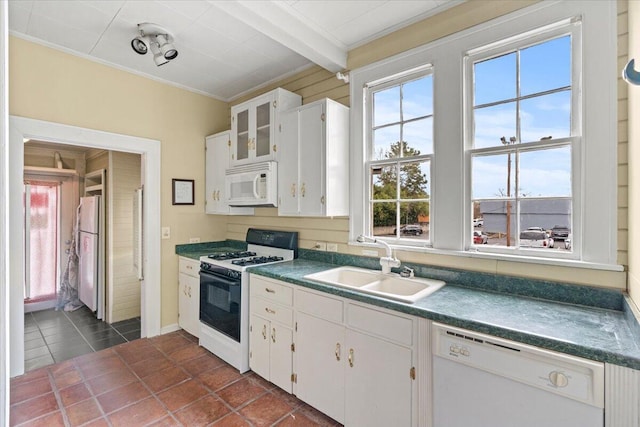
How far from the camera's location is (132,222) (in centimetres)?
405

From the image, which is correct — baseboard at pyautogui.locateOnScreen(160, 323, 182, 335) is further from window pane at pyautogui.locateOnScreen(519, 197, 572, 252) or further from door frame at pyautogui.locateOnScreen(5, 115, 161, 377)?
window pane at pyautogui.locateOnScreen(519, 197, 572, 252)

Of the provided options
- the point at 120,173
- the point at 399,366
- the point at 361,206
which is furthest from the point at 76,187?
the point at 399,366

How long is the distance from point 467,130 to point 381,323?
1444mm

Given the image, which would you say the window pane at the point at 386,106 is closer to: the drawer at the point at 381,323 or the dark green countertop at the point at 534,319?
the dark green countertop at the point at 534,319

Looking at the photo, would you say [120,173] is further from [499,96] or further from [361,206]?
[499,96]

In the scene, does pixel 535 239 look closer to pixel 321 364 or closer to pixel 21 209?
pixel 321 364

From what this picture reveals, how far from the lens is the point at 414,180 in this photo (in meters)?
2.43

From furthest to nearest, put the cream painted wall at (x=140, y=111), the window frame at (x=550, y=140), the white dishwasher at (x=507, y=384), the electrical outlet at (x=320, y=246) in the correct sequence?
the electrical outlet at (x=320, y=246)
the cream painted wall at (x=140, y=111)
the window frame at (x=550, y=140)
the white dishwasher at (x=507, y=384)

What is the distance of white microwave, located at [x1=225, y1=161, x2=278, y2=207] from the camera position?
2988 mm

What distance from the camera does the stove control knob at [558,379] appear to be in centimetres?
121

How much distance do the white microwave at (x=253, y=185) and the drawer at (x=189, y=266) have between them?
750 millimetres

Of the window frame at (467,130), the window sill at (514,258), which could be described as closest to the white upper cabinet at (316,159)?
the window frame at (467,130)

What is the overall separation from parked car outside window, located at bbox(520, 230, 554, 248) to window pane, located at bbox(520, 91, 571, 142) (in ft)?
1.91

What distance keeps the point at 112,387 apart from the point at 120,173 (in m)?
2.61
